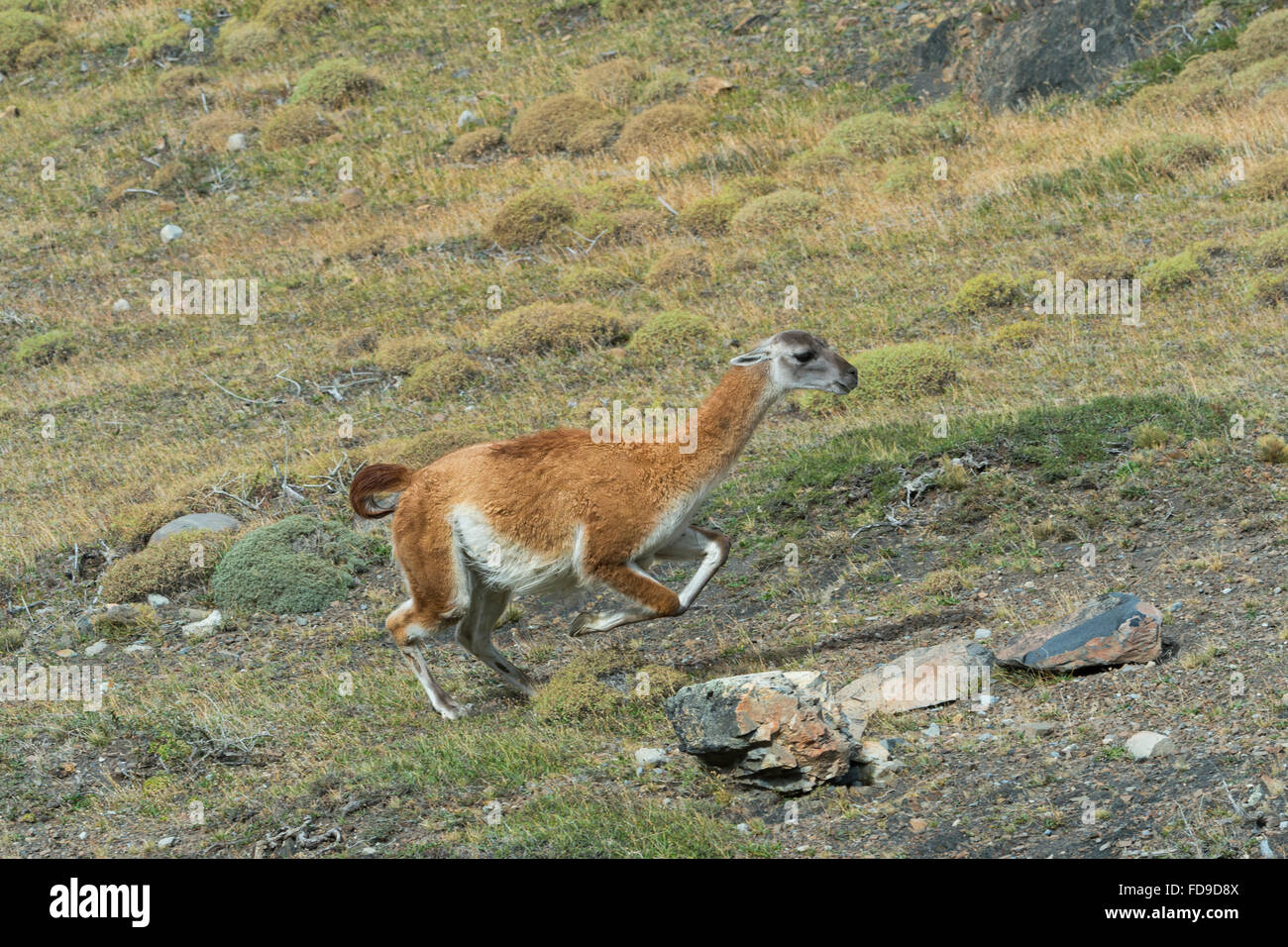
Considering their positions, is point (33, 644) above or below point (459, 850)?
below

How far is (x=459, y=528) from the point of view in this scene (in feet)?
29.2

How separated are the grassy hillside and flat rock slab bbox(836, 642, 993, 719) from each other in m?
0.39

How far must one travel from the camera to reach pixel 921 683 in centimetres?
814

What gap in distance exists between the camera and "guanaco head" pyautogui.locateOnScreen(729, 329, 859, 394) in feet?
31.5

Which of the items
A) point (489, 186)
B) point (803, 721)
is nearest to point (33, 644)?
point (803, 721)

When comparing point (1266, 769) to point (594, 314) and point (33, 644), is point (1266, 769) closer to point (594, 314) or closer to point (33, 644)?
point (33, 644)

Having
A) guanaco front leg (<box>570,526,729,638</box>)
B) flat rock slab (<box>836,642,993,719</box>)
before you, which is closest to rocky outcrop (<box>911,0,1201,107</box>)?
guanaco front leg (<box>570,526,729,638</box>)

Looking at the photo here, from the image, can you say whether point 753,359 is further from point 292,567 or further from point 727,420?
point 292,567

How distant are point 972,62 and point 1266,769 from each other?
23611 mm

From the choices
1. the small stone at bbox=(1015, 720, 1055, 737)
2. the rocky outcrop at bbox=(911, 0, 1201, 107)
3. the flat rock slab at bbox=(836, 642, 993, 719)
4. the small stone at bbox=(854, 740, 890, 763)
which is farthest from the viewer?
the rocky outcrop at bbox=(911, 0, 1201, 107)

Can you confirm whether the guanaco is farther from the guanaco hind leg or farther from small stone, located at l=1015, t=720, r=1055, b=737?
small stone, located at l=1015, t=720, r=1055, b=737

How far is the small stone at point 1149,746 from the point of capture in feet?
22.0

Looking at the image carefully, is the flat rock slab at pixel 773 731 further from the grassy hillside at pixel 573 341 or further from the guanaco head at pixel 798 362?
the guanaco head at pixel 798 362

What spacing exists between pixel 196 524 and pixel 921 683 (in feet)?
29.4
